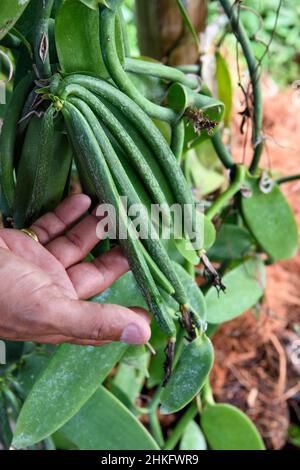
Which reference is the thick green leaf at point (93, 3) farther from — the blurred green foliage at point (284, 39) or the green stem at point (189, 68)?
the blurred green foliage at point (284, 39)

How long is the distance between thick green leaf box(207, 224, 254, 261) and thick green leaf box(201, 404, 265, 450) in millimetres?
244

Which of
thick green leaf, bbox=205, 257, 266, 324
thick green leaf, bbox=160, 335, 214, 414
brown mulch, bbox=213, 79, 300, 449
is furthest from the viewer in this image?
brown mulch, bbox=213, 79, 300, 449

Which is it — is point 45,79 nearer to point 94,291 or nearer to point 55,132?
point 55,132

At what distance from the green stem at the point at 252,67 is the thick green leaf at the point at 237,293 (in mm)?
193

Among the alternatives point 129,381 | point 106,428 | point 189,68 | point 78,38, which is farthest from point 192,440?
point 78,38

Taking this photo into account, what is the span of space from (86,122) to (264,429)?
99 cm

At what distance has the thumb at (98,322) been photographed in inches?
22.0

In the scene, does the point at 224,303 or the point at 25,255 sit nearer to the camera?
the point at 25,255

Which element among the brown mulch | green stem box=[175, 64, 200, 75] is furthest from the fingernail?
the brown mulch

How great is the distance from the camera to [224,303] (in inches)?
35.3

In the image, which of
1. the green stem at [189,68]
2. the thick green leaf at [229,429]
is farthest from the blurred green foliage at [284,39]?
the thick green leaf at [229,429]

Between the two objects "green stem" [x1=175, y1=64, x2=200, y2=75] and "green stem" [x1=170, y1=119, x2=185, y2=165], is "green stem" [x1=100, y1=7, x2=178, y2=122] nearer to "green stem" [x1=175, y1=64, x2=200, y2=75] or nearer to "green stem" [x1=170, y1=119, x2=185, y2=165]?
"green stem" [x1=170, y1=119, x2=185, y2=165]

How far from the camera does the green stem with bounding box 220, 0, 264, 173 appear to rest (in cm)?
78

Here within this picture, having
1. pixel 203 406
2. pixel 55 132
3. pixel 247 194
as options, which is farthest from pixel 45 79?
pixel 203 406
